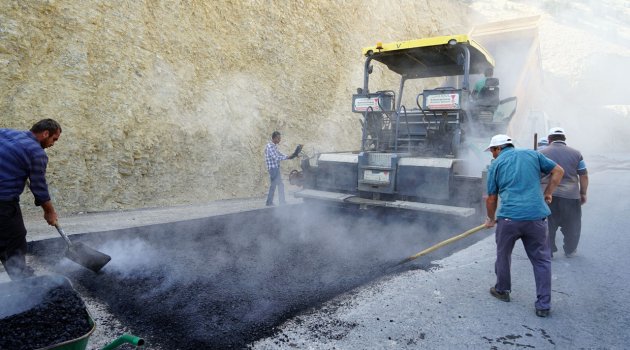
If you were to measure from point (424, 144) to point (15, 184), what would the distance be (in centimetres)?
578

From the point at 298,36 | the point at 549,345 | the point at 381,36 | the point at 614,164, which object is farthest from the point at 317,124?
the point at 614,164

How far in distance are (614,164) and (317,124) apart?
47.9 ft

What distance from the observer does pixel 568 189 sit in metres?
4.61

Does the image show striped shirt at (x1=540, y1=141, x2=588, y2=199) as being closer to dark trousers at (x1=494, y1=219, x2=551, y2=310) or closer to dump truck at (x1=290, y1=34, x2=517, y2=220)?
dump truck at (x1=290, y1=34, x2=517, y2=220)

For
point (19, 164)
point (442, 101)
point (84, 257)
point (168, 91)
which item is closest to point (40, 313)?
point (84, 257)

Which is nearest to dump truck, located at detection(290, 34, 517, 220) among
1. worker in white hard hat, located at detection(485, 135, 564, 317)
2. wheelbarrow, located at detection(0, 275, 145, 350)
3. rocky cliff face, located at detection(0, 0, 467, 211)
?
worker in white hard hat, located at detection(485, 135, 564, 317)

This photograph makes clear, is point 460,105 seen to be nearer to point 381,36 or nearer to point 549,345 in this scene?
point 549,345

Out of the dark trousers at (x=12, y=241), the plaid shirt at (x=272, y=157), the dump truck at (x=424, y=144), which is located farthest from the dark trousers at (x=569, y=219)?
the dark trousers at (x=12, y=241)

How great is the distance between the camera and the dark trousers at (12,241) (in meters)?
3.05

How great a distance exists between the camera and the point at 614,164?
1745 centimetres

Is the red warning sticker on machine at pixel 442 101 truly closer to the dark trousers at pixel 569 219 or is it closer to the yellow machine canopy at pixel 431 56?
the yellow machine canopy at pixel 431 56

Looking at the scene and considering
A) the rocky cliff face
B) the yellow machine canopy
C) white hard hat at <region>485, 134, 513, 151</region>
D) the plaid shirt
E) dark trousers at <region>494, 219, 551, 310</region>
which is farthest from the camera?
the plaid shirt

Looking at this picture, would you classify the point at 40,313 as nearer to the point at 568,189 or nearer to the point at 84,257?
the point at 84,257

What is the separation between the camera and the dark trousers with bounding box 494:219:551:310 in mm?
3162
